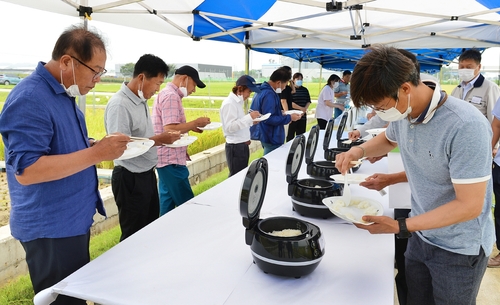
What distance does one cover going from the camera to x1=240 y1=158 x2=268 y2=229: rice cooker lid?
1230 mm

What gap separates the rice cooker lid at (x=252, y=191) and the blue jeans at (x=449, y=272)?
0.62 m

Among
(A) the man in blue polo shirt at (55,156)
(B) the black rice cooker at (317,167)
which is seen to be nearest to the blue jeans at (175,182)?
(B) the black rice cooker at (317,167)

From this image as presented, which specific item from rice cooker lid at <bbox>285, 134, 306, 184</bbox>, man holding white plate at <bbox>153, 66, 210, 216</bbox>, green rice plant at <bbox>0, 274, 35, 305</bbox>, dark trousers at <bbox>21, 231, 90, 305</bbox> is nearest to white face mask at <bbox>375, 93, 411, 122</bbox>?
rice cooker lid at <bbox>285, 134, 306, 184</bbox>

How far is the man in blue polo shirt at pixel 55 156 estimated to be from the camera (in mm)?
1261

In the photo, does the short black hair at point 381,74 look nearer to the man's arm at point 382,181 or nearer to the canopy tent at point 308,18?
the man's arm at point 382,181

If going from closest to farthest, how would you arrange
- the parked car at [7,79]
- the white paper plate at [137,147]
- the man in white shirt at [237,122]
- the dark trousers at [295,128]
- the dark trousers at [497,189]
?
the white paper plate at [137,147]
the dark trousers at [497,189]
the parked car at [7,79]
the man in white shirt at [237,122]
the dark trousers at [295,128]

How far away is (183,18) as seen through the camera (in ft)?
13.2

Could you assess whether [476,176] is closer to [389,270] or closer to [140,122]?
[389,270]

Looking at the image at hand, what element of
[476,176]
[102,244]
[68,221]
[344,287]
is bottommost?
[102,244]

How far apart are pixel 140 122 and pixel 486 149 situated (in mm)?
1843

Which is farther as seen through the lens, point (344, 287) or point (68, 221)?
point (68, 221)

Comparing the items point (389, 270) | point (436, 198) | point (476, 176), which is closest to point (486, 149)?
point (476, 176)

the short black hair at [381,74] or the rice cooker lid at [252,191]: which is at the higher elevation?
the short black hair at [381,74]

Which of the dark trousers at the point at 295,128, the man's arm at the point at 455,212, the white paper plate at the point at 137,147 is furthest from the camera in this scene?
the dark trousers at the point at 295,128
